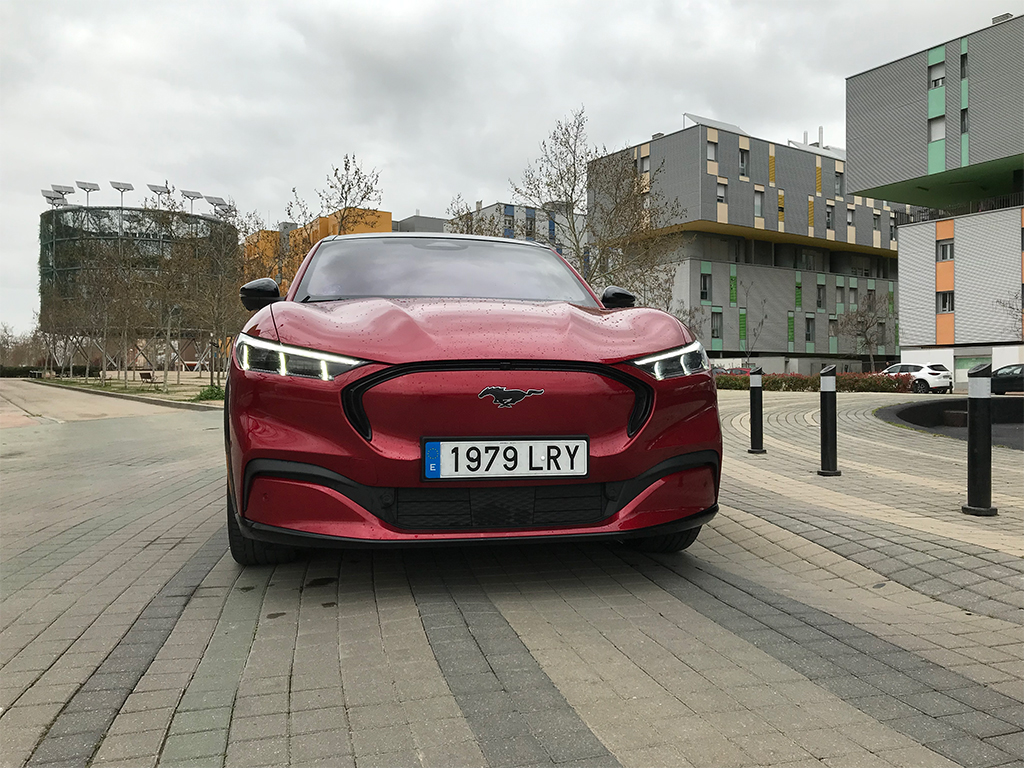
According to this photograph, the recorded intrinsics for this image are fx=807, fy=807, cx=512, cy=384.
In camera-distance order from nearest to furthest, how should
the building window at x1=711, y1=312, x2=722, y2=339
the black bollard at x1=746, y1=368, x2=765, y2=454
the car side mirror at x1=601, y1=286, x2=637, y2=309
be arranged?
the car side mirror at x1=601, y1=286, x2=637, y2=309 → the black bollard at x1=746, y1=368, x2=765, y2=454 → the building window at x1=711, y1=312, x2=722, y2=339

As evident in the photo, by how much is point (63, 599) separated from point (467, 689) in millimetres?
2041

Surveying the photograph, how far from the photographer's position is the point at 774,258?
67188 millimetres

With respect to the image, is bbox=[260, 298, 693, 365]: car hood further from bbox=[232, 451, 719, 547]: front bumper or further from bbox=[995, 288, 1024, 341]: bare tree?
bbox=[995, 288, 1024, 341]: bare tree

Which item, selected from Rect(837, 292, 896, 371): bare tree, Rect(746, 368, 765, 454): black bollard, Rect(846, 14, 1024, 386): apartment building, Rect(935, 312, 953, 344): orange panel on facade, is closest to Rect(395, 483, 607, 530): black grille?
Rect(746, 368, 765, 454): black bollard

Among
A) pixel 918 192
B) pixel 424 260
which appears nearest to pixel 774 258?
pixel 918 192

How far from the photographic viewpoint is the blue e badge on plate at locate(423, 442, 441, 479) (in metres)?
2.84

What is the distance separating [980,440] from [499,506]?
338 centimetres

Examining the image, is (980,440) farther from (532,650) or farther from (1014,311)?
(1014,311)

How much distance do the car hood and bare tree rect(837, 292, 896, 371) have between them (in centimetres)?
6407

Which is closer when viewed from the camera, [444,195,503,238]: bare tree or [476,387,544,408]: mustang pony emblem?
[476,387,544,408]: mustang pony emblem

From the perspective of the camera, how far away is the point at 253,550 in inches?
139

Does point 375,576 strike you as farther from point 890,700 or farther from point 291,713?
point 890,700

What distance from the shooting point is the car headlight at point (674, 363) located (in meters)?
3.06

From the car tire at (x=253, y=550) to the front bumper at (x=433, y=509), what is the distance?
1.60 feet
